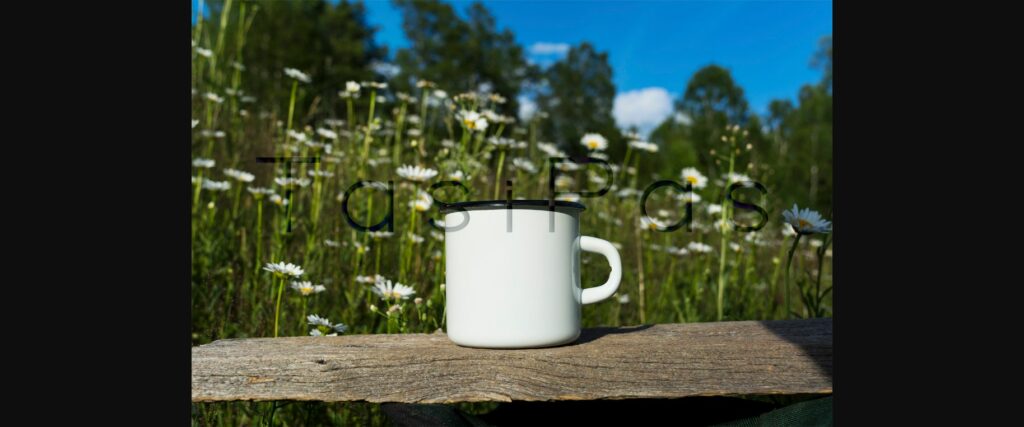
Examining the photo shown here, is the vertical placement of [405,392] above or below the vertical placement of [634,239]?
below

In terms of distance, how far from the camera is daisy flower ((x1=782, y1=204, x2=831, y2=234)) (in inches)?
48.3

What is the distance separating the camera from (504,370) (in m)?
0.89

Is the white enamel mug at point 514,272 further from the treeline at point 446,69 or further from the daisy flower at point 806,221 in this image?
the treeline at point 446,69

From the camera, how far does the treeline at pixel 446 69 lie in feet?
9.60

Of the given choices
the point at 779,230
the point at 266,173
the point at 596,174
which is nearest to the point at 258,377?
the point at 266,173

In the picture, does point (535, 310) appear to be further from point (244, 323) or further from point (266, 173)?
point (266, 173)

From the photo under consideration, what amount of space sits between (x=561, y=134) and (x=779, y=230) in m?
3.79

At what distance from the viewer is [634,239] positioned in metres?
2.30

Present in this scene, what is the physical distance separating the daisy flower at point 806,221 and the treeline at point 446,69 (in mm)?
561

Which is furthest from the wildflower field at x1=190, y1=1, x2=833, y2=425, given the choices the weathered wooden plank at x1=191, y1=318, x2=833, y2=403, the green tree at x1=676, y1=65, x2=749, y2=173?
the green tree at x1=676, y1=65, x2=749, y2=173

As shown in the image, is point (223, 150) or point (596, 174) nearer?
point (223, 150)

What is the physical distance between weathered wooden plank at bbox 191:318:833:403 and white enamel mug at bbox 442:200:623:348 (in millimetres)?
29

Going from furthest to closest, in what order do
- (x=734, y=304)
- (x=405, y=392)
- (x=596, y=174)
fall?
(x=596, y=174) → (x=734, y=304) → (x=405, y=392)

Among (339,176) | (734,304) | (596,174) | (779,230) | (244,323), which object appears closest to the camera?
(244,323)
